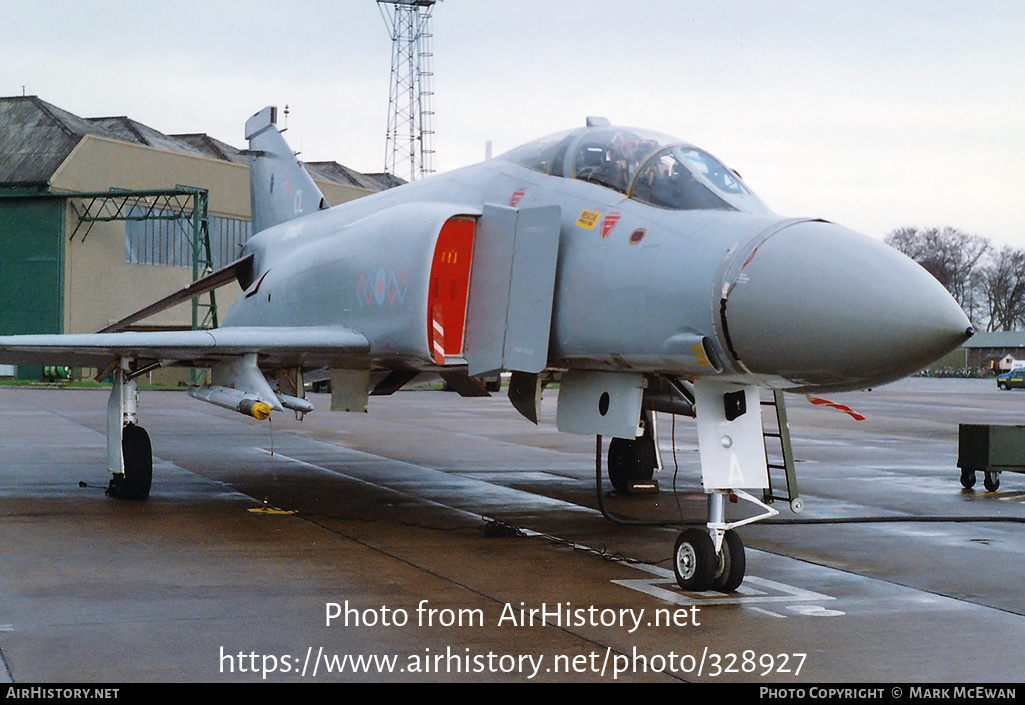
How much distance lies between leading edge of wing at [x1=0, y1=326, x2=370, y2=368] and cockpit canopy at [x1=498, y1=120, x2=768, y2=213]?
250 centimetres

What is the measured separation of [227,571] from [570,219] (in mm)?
3407

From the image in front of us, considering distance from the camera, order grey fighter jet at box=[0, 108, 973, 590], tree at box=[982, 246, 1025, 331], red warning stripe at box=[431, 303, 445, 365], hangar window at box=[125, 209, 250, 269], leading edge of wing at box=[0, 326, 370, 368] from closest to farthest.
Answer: grey fighter jet at box=[0, 108, 973, 590], red warning stripe at box=[431, 303, 445, 365], leading edge of wing at box=[0, 326, 370, 368], hangar window at box=[125, 209, 250, 269], tree at box=[982, 246, 1025, 331]

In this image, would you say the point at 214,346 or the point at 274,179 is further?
the point at 274,179

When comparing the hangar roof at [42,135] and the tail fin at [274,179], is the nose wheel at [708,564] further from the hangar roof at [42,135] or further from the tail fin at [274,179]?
the hangar roof at [42,135]

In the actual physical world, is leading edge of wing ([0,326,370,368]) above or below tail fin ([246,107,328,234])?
below

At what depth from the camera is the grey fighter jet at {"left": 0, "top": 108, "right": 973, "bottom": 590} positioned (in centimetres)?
619

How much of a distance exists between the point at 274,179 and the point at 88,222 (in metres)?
37.0

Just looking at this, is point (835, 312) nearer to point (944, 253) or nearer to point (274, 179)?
point (274, 179)

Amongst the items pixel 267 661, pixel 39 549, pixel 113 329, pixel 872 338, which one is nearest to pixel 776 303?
pixel 872 338

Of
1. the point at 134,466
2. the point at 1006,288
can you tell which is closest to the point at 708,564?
the point at 134,466

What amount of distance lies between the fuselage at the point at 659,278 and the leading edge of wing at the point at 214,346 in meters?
0.27

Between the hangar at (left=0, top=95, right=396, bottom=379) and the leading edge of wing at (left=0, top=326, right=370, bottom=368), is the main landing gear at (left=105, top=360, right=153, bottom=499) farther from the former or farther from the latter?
the hangar at (left=0, top=95, right=396, bottom=379)

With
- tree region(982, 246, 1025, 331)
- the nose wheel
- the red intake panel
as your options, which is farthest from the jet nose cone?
tree region(982, 246, 1025, 331)

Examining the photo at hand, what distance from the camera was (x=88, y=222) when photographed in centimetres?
4881
